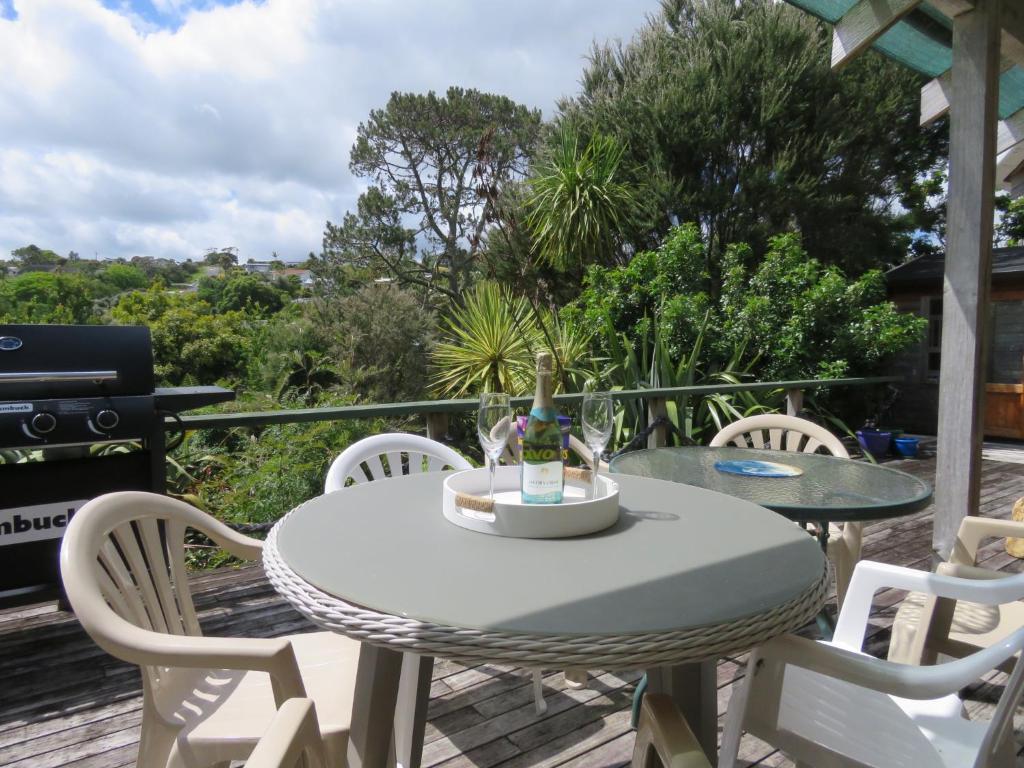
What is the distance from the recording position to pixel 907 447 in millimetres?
6051

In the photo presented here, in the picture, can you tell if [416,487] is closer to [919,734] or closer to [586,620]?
[586,620]

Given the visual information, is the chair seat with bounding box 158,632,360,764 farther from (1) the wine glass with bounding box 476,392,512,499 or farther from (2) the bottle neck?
(2) the bottle neck

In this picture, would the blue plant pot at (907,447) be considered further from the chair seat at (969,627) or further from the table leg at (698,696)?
the table leg at (698,696)

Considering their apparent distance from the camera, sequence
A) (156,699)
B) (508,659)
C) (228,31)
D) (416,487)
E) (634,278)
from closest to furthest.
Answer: (508,659) → (156,699) → (416,487) → (634,278) → (228,31)

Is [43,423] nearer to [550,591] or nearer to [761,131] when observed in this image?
[550,591]

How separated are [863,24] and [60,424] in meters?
3.42

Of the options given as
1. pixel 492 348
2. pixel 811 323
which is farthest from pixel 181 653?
Result: pixel 811 323

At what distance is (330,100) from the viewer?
2867 cm

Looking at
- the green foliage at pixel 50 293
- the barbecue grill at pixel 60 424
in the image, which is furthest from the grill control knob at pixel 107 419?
the green foliage at pixel 50 293

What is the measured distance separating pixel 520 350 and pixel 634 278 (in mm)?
1720

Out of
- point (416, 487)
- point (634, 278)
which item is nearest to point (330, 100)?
point (634, 278)

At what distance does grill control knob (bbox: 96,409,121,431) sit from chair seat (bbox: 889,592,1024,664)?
2379mm

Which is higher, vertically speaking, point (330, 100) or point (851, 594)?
point (330, 100)

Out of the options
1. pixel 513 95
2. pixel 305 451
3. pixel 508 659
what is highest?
pixel 513 95
